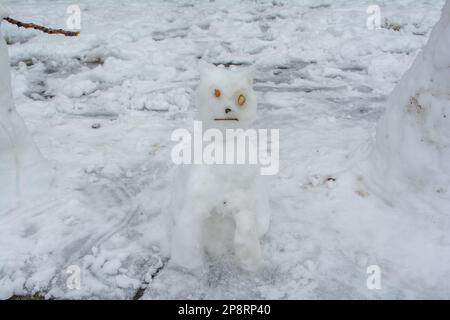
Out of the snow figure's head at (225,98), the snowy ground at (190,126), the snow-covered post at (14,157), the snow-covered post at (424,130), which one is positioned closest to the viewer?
the snow figure's head at (225,98)

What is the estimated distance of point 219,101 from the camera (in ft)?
7.02

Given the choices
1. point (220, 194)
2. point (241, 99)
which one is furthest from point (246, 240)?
point (241, 99)

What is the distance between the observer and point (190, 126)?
161 inches

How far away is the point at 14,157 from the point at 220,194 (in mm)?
1568

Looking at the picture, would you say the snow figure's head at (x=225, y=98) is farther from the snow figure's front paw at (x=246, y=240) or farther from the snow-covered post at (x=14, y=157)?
the snow-covered post at (x=14, y=157)

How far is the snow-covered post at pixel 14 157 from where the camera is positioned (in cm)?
281

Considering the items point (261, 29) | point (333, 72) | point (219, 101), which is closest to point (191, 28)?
point (261, 29)

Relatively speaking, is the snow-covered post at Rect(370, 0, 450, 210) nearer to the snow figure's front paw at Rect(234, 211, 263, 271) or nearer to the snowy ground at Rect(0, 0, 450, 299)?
the snowy ground at Rect(0, 0, 450, 299)

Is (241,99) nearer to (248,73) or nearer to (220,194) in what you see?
(248,73)

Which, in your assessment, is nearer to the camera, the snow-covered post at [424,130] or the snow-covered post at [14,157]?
the snow-covered post at [424,130]

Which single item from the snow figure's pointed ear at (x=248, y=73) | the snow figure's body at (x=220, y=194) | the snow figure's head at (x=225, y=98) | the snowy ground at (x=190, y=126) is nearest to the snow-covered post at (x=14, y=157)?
the snowy ground at (x=190, y=126)

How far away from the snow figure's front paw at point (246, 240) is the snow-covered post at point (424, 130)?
1099 mm
